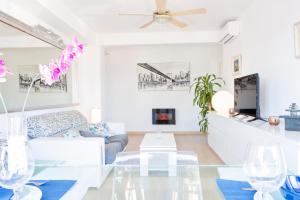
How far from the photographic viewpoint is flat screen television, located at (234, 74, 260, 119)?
3.49 m

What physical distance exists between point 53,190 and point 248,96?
3194 mm

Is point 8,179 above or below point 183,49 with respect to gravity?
below

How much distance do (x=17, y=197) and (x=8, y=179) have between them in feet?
0.39

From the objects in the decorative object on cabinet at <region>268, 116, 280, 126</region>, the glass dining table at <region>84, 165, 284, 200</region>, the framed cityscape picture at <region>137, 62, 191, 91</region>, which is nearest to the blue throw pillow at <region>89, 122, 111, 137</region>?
the glass dining table at <region>84, 165, 284, 200</region>

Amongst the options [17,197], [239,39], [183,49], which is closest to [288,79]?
[239,39]

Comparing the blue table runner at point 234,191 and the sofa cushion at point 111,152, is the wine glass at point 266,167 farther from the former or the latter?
the sofa cushion at point 111,152

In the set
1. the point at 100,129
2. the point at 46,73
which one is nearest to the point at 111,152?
the point at 100,129

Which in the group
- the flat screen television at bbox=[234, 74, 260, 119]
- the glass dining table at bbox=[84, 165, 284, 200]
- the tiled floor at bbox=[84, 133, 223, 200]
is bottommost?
the tiled floor at bbox=[84, 133, 223, 200]

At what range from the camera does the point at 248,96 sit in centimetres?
383

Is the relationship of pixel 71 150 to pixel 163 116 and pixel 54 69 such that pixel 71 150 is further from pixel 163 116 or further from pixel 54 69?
pixel 163 116

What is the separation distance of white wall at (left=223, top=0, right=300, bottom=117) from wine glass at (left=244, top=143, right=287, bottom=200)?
2335 mm

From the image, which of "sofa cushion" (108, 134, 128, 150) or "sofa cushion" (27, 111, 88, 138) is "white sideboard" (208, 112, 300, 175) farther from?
"sofa cushion" (27, 111, 88, 138)

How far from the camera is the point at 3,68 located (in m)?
1.10

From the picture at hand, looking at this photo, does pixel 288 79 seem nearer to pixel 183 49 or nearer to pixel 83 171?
pixel 83 171
